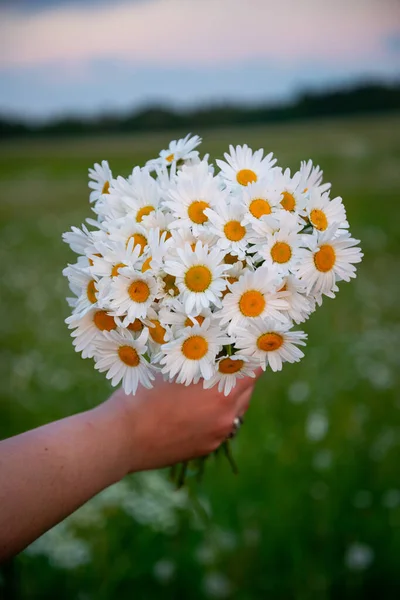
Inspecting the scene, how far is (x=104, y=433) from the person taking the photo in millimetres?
1203

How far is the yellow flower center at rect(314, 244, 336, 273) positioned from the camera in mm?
1086

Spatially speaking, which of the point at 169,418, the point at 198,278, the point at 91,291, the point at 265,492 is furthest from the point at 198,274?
the point at 265,492

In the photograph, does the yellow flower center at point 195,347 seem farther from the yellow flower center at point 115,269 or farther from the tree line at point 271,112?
the tree line at point 271,112

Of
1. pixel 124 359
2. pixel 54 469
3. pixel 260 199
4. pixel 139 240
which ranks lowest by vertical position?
pixel 54 469

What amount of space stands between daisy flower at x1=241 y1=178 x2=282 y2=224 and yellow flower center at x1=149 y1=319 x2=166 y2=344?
25cm

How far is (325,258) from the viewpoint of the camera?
1.09 metres

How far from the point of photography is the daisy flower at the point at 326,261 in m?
1.07

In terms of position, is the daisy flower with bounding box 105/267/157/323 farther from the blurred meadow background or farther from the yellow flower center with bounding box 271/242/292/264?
the blurred meadow background

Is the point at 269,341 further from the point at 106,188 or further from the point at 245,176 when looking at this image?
the point at 106,188

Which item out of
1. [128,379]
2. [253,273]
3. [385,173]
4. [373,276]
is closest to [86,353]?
[128,379]

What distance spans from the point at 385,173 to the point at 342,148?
927 millimetres

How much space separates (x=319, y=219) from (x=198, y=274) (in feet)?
0.86

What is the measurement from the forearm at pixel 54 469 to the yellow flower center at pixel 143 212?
1.25ft

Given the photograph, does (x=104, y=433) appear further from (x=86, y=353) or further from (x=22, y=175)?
(x=22, y=175)
